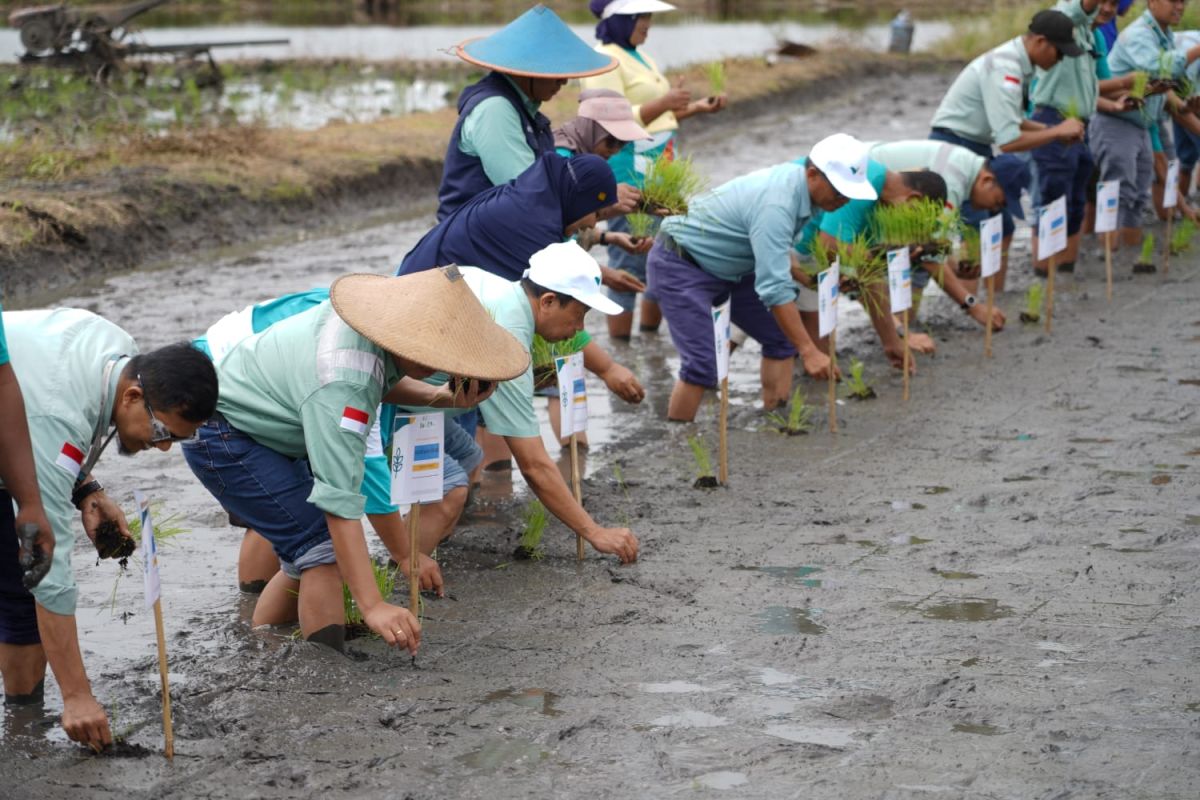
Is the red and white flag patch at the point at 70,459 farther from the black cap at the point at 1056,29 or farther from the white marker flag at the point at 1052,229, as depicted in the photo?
the black cap at the point at 1056,29

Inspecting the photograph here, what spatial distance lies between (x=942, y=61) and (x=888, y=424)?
18286 millimetres

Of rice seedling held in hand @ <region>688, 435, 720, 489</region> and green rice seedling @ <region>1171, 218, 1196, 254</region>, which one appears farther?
green rice seedling @ <region>1171, 218, 1196, 254</region>

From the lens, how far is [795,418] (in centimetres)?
682

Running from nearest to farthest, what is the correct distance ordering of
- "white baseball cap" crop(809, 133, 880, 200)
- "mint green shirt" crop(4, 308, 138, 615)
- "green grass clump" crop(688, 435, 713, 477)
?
1. "mint green shirt" crop(4, 308, 138, 615)
2. "green grass clump" crop(688, 435, 713, 477)
3. "white baseball cap" crop(809, 133, 880, 200)

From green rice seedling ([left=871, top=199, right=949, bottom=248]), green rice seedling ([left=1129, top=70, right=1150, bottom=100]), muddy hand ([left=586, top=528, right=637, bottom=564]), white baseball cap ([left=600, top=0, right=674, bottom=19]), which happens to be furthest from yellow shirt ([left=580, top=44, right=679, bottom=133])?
muddy hand ([left=586, top=528, right=637, bottom=564])

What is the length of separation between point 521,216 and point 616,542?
4.22ft

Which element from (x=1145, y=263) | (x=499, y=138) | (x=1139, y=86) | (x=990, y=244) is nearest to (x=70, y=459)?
(x=499, y=138)

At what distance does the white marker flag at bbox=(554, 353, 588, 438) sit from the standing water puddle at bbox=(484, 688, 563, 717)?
1165 millimetres

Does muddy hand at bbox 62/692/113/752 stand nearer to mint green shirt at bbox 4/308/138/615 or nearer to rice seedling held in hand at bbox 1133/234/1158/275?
mint green shirt at bbox 4/308/138/615

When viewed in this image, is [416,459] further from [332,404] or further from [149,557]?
[149,557]

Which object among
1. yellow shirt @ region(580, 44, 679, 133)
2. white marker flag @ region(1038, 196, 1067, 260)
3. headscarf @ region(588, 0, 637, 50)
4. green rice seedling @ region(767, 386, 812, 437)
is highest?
headscarf @ region(588, 0, 637, 50)

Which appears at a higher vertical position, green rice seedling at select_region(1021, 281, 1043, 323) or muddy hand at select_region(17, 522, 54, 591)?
muddy hand at select_region(17, 522, 54, 591)

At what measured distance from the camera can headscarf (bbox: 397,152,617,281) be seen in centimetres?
526

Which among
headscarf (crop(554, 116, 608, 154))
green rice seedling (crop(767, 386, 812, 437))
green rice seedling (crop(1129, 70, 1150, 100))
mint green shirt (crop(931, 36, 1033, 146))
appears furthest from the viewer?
green rice seedling (crop(1129, 70, 1150, 100))
